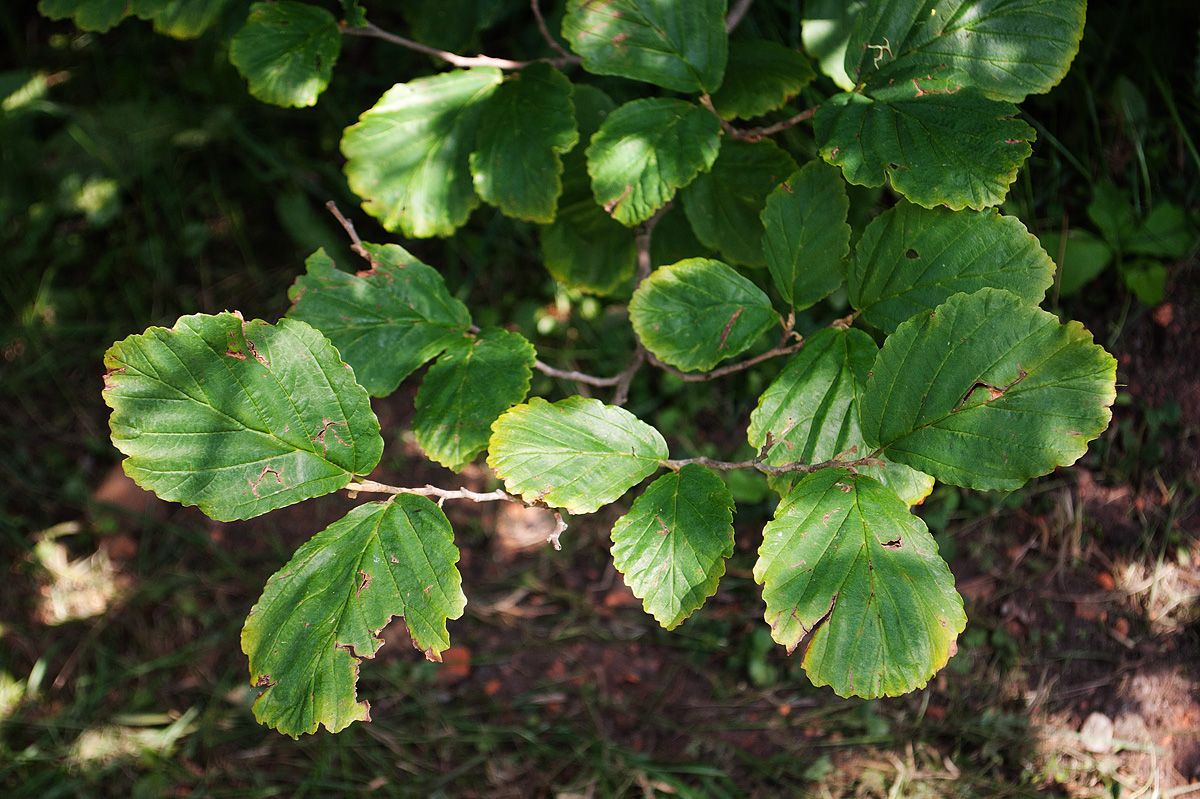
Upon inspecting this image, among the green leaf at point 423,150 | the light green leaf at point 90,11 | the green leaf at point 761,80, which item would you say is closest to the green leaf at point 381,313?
the green leaf at point 423,150

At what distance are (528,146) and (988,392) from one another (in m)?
0.74

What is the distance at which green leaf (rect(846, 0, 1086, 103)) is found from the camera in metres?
0.95

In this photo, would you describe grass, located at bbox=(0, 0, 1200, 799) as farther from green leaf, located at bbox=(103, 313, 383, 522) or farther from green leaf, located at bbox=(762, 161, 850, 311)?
green leaf, located at bbox=(103, 313, 383, 522)

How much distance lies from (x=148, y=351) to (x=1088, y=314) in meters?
1.76

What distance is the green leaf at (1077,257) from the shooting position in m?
1.58

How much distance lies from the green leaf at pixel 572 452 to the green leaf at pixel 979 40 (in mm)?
562

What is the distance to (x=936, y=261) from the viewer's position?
3.18ft

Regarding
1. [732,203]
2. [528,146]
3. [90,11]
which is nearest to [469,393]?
[528,146]

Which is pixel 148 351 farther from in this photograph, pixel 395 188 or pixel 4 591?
pixel 4 591

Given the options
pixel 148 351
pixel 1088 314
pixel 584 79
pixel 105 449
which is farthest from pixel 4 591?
pixel 1088 314

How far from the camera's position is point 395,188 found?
4.14 ft

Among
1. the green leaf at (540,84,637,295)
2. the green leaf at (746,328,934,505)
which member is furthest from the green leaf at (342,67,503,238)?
the green leaf at (746,328,934,505)

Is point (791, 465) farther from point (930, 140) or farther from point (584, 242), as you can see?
point (584, 242)

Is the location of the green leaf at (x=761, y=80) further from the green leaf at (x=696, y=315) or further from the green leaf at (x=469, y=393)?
the green leaf at (x=469, y=393)
